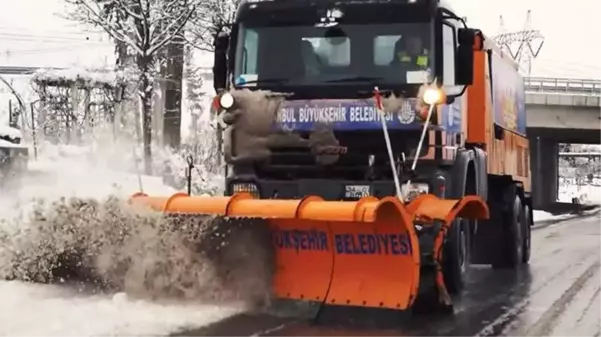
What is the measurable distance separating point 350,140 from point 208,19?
15.4 m

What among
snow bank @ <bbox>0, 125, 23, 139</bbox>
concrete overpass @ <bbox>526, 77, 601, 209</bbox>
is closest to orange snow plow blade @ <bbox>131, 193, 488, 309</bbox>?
snow bank @ <bbox>0, 125, 23, 139</bbox>

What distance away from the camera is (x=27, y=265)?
29.8 feet

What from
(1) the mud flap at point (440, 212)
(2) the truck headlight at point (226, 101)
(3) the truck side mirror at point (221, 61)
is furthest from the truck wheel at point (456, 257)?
(3) the truck side mirror at point (221, 61)

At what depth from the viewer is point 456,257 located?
892 cm

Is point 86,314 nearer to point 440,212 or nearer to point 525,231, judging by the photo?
point 440,212

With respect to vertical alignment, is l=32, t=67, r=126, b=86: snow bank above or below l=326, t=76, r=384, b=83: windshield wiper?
above

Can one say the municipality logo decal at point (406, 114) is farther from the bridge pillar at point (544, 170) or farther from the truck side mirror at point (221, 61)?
the bridge pillar at point (544, 170)

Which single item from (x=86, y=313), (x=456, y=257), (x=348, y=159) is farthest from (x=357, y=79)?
(x=86, y=313)

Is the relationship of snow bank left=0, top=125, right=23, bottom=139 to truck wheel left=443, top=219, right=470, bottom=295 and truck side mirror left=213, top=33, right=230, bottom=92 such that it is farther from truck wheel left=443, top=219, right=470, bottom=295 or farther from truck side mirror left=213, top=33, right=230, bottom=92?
truck wheel left=443, top=219, right=470, bottom=295

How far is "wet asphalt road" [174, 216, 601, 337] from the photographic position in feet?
24.5

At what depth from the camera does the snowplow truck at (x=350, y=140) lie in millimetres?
7836

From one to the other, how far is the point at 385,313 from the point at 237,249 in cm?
145

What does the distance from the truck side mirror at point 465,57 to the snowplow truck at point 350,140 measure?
0.01 metres

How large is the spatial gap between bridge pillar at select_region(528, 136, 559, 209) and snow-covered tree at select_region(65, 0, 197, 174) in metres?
31.5
